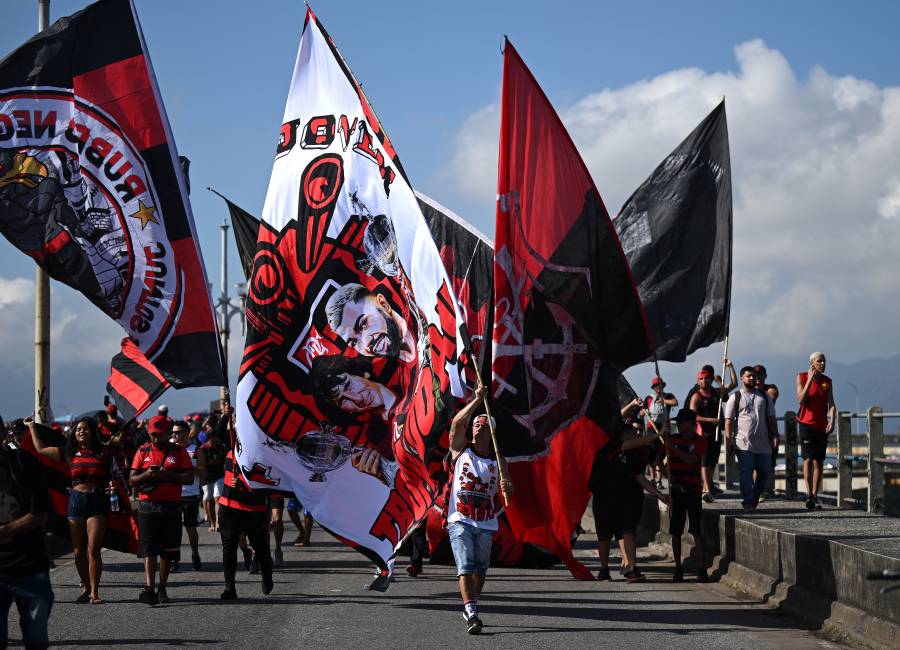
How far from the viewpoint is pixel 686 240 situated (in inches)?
551

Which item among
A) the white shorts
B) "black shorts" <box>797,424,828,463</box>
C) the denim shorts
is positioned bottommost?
the white shorts

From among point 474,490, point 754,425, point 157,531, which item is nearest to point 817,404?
point 754,425

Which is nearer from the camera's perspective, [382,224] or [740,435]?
[382,224]

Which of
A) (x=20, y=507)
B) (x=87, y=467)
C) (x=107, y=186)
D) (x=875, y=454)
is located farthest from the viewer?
(x=875, y=454)

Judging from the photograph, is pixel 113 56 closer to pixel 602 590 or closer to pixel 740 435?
pixel 602 590

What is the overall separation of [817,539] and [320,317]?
4944mm

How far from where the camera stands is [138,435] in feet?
75.3

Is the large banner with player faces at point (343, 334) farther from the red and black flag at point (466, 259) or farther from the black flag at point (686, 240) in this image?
the red and black flag at point (466, 259)

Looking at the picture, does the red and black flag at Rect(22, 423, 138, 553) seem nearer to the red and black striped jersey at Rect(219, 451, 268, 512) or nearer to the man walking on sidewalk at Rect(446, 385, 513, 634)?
the red and black striped jersey at Rect(219, 451, 268, 512)

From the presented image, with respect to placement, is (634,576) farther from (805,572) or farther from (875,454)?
(875,454)

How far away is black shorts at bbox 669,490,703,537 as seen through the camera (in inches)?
545

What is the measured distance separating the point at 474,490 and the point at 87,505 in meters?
4.53

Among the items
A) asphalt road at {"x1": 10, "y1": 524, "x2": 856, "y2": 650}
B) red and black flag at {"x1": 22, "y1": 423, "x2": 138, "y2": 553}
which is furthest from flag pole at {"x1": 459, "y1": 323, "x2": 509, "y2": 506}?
red and black flag at {"x1": 22, "y1": 423, "x2": 138, "y2": 553}

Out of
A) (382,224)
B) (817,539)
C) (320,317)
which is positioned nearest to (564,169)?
(382,224)
